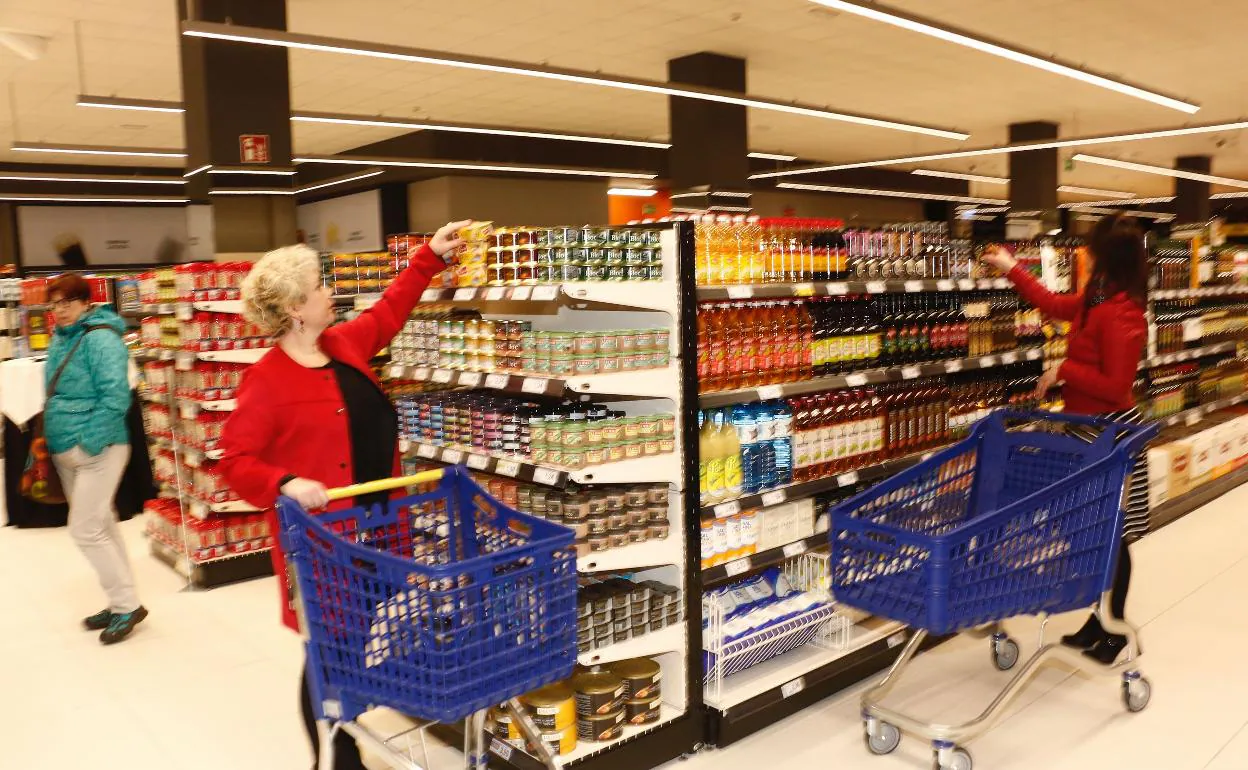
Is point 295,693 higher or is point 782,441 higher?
point 782,441

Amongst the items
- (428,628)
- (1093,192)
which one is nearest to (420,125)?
(428,628)

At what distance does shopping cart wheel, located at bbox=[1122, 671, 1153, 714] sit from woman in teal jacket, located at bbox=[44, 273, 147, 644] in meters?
4.57

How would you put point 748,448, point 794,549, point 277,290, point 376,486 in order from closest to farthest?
point 376,486 → point 277,290 → point 748,448 → point 794,549

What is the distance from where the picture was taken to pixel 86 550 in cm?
474

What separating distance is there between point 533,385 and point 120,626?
3.01 m

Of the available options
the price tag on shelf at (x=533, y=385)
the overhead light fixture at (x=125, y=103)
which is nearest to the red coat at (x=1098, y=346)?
the price tag on shelf at (x=533, y=385)

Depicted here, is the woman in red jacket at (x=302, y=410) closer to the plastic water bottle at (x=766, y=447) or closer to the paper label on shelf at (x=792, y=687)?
the plastic water bottle at (x=766, y=447)

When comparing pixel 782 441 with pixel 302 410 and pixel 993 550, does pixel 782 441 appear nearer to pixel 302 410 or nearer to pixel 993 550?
pixel 993 550

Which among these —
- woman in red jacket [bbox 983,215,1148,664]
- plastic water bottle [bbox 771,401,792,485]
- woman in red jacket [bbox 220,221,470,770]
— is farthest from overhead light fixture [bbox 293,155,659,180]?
woman in red jacket [bbox 983,215,1148,664]

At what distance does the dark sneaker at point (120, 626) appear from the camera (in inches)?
183

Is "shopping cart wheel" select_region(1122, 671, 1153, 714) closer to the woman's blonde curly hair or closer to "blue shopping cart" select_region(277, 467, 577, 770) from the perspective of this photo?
"blue shopping cart" select_region(277, 467, 577, 770)

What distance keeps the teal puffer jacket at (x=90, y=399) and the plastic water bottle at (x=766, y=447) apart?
10.3 ft

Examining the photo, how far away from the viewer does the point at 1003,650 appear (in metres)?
3.97

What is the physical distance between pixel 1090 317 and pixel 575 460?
2.34 meters
